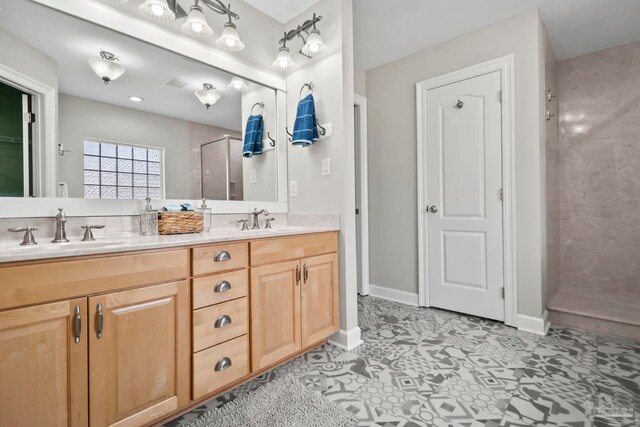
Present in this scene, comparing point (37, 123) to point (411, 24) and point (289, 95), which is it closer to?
point (289, 95)

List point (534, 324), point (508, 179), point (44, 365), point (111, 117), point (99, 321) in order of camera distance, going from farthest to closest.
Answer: point (508, 179) < point (534, 324) < point (111, 117) < point (99, 321) < point (44, 365)

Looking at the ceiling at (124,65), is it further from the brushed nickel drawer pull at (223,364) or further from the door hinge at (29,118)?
the brushed nickel drawer pull at (223,364)

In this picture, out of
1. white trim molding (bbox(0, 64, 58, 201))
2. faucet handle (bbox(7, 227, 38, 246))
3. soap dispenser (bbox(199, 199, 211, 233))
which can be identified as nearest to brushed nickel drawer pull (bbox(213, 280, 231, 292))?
soap dispenser (bbox(199, 199, 211, 233))

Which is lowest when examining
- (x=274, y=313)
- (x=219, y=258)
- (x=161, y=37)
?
(x=274, y=313)

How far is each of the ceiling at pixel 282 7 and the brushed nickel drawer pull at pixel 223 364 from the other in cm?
233

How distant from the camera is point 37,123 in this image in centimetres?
142

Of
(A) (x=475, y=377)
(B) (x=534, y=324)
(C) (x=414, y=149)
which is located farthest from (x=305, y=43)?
(B) (x=534, y=324)

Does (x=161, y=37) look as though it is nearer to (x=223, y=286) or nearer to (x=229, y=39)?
(x=229, y=39)

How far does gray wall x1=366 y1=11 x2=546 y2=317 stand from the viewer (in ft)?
7.70

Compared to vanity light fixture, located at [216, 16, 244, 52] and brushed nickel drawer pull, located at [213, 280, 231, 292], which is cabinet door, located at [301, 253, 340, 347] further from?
vanity light fixture, located at [216, 16, 244, 52]

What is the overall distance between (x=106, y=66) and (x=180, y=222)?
0.90 metres

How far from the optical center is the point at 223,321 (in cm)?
146

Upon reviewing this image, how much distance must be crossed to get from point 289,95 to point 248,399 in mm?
2082

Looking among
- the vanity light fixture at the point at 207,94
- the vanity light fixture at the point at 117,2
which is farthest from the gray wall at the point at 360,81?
the vanity light fixture at the point at 117,2
